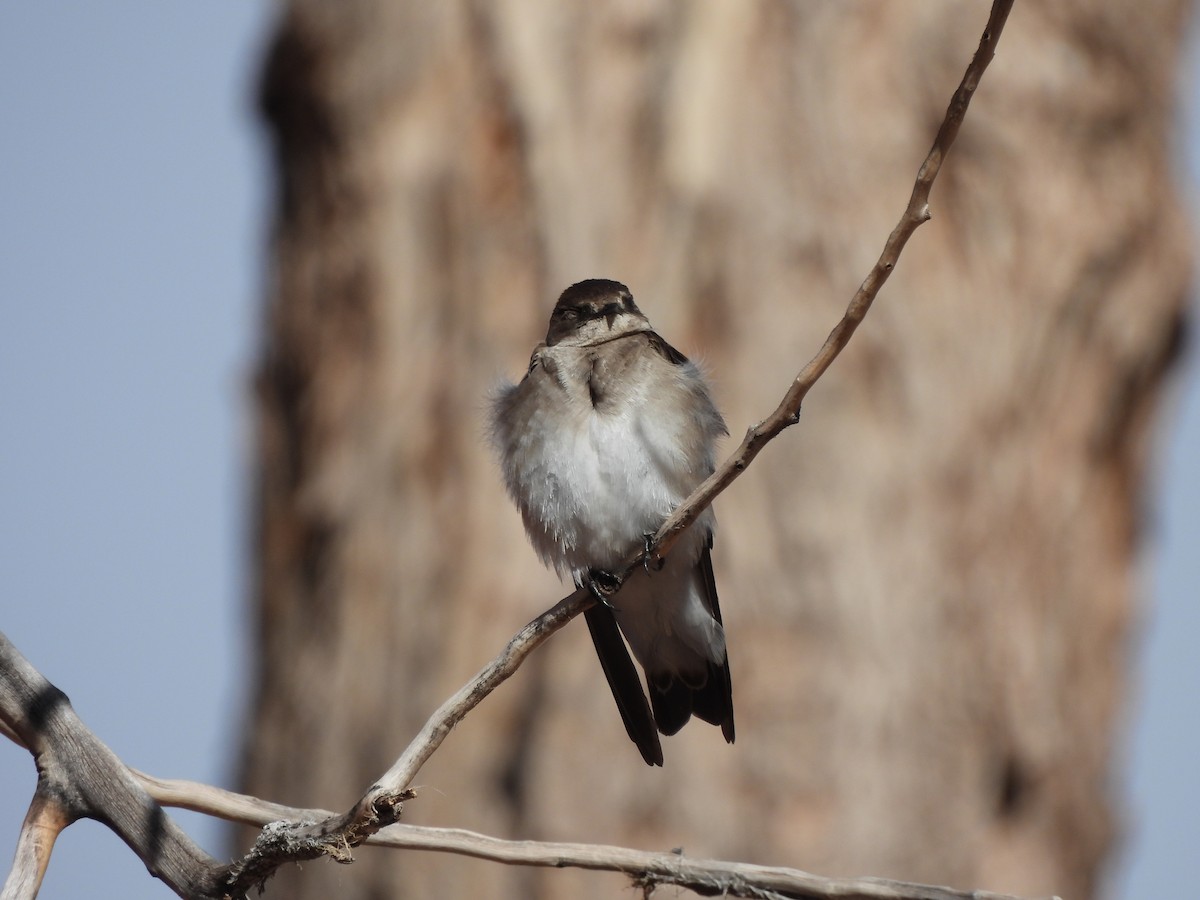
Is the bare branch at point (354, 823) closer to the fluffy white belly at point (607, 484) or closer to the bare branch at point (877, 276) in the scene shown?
the bare branch at point (877, 276)

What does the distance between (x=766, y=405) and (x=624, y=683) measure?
1.95m

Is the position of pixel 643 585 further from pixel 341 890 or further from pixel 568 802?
pixel 341 890

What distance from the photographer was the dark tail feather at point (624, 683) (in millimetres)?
3479

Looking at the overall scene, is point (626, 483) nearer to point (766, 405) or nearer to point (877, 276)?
point (877, 276)

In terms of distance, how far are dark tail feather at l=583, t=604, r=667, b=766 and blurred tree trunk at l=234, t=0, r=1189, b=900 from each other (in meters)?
1.49

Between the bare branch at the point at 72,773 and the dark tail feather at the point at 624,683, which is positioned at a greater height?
the dark tail feather at the point at 624,683

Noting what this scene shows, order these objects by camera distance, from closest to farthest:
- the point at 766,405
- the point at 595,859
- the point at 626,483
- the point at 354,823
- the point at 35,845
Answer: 1. the point at 35,845
2. the point at 354,823
3. the point at 595,859
4. the point at 626,483
5. the point at 766,405

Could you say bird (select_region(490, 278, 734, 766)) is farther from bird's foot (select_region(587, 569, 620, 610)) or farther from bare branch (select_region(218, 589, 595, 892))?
bare branch (select_region(218, 589, 595, 892))

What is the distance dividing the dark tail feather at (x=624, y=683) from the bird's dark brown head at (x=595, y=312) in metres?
0.80

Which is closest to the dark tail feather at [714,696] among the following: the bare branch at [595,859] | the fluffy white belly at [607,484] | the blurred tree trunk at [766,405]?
the fluffy white belly at [607,484]

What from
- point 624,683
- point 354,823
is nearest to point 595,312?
point 624,683

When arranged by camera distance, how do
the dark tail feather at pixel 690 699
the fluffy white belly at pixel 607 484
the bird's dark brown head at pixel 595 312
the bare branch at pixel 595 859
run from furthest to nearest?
the bird's dark brown head at pixel 595 312, the dark tail feather at pixel 690 699, the fluffy white belly at pixel 607 484, the bare branch at pixel 595 859

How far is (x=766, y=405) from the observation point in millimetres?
5270

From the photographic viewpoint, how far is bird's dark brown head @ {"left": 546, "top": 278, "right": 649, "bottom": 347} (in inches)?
156
